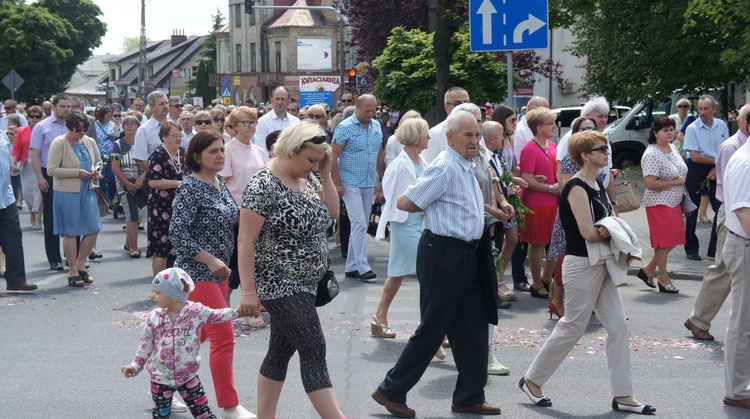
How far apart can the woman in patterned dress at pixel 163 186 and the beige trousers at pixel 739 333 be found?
4.99 metres

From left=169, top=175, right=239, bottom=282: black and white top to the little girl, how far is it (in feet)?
2.16

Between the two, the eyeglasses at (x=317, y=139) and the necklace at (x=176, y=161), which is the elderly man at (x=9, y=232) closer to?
the necklace at (x=176, y=161)

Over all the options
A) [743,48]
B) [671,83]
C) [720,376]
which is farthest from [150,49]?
[720,376]

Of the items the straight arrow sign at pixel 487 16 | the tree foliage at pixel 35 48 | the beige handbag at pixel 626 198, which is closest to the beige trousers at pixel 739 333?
the beige handbag at pixel 626 198

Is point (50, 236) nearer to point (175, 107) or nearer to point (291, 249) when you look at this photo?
point (175, 107)

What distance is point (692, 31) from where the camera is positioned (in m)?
25.7

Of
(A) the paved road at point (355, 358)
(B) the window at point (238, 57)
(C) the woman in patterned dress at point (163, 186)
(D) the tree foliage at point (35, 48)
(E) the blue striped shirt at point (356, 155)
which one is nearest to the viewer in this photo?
(A) the paved road at point (355, 358)

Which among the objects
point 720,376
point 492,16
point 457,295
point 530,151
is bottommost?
point 720,376

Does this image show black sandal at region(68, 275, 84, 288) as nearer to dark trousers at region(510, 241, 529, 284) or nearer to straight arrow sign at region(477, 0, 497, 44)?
dark trousers at region(510, 241, 529, 284)

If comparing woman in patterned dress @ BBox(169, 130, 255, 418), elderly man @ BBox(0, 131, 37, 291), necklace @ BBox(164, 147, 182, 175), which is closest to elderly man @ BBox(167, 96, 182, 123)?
elderly man @ BBox(0, 131, 37, 291)

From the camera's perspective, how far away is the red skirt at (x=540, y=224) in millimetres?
10258

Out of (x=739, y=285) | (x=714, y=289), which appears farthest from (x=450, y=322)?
(x=714, y=289)

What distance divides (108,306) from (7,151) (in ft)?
6.58

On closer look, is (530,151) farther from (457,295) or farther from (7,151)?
(7,151)
